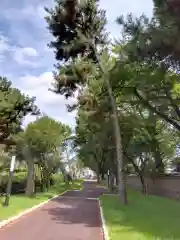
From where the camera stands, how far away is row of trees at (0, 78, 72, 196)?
1853 cm

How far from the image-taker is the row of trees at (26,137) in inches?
730

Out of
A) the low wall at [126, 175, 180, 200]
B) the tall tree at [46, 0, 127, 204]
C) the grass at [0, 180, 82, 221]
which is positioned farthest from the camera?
the low wall at [126, 175, 180, 200]

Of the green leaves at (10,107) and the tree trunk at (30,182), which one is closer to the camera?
the green leaves at (10,107)

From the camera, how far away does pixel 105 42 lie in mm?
28094

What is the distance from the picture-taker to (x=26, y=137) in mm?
36750

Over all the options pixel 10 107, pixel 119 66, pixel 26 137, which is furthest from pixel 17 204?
pixel 26 137

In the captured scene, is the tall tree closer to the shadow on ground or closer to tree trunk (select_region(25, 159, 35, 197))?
the shadow on ground

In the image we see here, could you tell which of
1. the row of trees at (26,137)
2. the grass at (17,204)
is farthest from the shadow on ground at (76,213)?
the row of trees at (26,137)

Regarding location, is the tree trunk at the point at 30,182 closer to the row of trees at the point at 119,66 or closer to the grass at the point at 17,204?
the grass at the point at 17,204

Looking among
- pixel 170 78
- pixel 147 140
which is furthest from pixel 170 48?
pixel 147 140

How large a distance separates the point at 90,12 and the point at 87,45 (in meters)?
2.27

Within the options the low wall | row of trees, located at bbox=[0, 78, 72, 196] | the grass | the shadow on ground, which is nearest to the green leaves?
row of trees, located at bbox=[0, 78, 72, 196]

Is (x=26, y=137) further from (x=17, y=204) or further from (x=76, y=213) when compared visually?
(x=76, y=213)

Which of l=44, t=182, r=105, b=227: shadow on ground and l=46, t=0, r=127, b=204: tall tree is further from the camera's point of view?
l=46, t=0, r=127, b=204: tall tree
